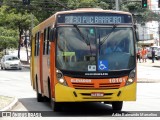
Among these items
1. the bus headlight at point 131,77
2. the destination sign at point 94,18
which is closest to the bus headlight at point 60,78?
the destination sign at point 94,18

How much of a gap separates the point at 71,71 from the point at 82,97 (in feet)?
2.66

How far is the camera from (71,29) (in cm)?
1566

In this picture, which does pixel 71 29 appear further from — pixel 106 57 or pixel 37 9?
pixel 37 9

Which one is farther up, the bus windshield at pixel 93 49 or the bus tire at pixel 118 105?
the bus windshield at pixel 93 49

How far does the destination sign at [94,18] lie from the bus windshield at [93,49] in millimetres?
200

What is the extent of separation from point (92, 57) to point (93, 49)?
0.81ft

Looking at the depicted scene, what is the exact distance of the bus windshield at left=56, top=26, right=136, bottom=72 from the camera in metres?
15.3

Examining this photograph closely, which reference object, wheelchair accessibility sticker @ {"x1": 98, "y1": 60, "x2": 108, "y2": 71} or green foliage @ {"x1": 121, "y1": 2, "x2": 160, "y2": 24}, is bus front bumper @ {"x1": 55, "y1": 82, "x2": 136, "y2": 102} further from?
green foliage @ {"x1": 121, "y1": 2, "x2": 160, "y2": 24}

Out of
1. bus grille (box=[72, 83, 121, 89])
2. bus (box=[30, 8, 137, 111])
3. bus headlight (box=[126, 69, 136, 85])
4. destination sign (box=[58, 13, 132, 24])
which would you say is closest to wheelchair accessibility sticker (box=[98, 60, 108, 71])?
bus (box=[30, 8, 137, 111])

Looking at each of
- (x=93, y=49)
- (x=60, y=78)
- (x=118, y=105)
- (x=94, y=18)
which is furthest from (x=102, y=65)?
(x=118, y=105)

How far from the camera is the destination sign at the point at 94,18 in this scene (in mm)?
15766

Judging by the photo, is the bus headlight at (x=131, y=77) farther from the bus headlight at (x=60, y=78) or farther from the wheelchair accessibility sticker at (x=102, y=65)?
the bus headlight at (x=60, y=78)

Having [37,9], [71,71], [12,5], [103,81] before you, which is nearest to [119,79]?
[103,81]

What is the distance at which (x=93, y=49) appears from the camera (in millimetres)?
15445
